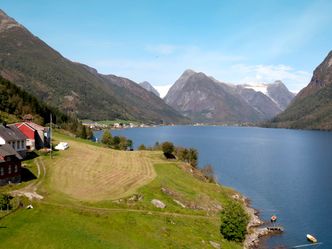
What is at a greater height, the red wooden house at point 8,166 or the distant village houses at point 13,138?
the distant village houses at point 13,138

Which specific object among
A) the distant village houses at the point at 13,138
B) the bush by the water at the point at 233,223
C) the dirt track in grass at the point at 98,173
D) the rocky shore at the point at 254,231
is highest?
the distant village houses at the point at 13,138

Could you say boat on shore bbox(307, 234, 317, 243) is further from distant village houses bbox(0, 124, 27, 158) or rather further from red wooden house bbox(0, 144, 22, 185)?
distant village houses bbox(0, 124, 27, 158)

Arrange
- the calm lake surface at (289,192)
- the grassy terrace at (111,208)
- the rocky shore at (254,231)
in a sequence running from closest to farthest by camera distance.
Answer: the grassy terrace at (111,208), the rocky shore at (254,231), the calm lake surface at (289,192)

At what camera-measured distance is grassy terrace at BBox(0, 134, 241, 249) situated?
51875 mm

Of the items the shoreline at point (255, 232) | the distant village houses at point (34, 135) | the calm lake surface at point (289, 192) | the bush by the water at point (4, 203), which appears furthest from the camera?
the distant village houses at point (34, 135)

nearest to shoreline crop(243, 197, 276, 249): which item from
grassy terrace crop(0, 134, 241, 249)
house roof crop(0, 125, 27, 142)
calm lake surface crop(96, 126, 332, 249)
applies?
calm lake surface crop(96, 126, 332, 249)

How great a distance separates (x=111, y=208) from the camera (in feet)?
213

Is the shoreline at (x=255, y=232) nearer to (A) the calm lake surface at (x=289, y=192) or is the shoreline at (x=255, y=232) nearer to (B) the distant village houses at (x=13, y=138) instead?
(A) the calm lake surface at (x=289, y=192)

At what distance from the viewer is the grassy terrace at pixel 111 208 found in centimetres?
5188

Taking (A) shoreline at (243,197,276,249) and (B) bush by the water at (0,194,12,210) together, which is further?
(A) shoreline at (243,197,276,249)

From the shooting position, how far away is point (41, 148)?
106250mm

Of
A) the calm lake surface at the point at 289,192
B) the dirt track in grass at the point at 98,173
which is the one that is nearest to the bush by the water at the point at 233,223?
the calm lake surface at the point at 289,192

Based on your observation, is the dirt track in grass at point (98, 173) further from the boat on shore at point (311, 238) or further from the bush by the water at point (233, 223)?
the boat on shore at point (311, 238)

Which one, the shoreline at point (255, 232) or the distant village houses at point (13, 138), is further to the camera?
the distant village houses at point (13, 138)
